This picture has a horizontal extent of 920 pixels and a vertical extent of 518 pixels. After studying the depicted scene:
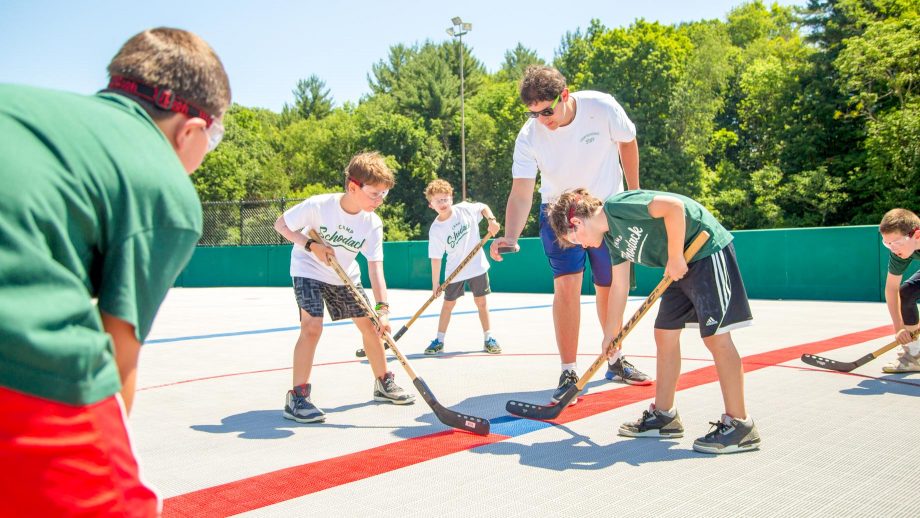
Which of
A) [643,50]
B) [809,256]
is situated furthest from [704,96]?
[809,256]

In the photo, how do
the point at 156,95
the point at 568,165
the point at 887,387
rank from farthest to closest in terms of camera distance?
the point at 568,165
the point at 887,387
the point at 156,95

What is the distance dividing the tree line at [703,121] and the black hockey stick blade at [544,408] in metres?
26.6

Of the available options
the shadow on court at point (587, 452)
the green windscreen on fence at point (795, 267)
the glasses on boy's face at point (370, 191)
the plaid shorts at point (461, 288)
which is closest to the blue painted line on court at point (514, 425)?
the shadow on court at point (587, 452)

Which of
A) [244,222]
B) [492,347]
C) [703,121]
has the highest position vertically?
[703,121]

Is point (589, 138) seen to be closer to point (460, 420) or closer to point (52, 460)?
point (460, 420)

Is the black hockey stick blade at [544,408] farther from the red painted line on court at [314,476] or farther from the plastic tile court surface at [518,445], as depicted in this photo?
the red painted line on court at [314,476]

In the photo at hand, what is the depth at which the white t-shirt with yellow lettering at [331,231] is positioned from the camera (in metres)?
4.34


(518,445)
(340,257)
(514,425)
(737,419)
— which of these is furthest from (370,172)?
(737,419)

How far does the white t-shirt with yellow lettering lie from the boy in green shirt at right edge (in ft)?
10.4

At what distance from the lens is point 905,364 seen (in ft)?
15.9

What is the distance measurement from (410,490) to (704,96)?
1540 inches

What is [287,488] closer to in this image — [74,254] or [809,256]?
[74,254]

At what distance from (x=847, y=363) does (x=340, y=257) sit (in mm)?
3331

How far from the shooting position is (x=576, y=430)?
356 centimetres
